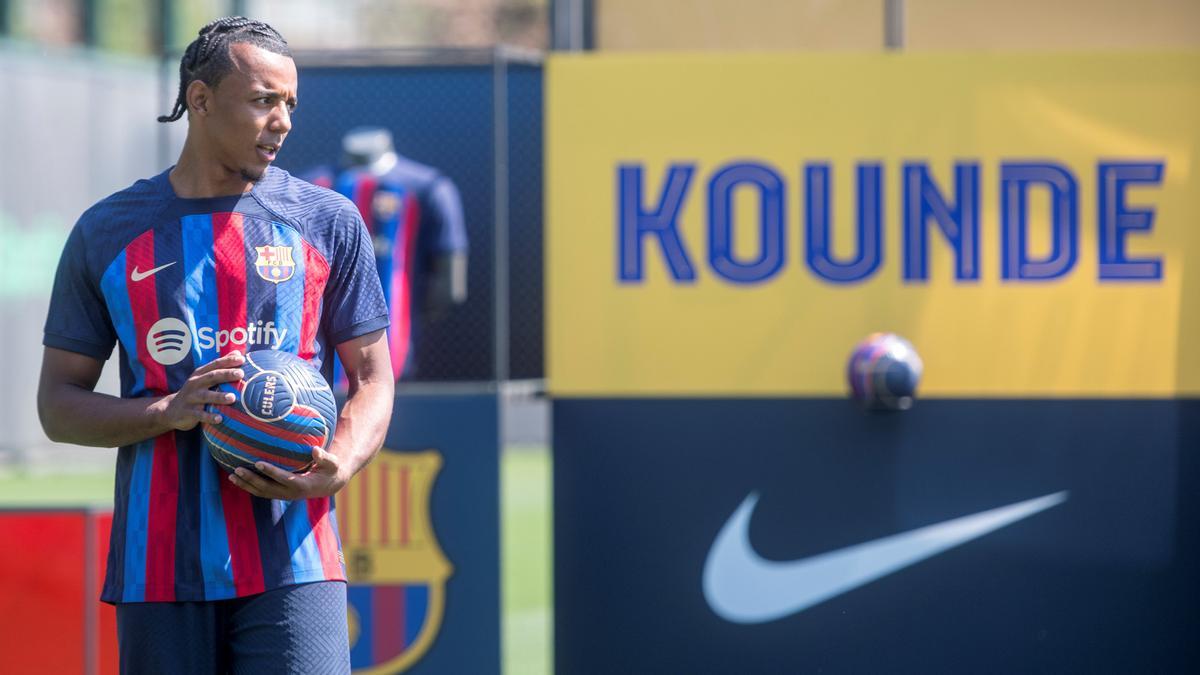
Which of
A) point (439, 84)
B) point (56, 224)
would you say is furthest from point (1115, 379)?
point (56, 224)

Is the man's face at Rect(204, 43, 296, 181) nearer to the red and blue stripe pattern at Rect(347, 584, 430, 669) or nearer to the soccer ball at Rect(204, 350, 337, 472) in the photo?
the soccer ball at Rect(204, 350, 337, 472)

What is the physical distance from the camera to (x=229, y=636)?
124 inches

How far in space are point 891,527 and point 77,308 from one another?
2.57m

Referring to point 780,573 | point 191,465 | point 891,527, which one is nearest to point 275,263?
point 191,465

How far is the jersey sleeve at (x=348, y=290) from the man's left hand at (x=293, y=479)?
32 centimetres

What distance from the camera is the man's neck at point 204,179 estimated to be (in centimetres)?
320

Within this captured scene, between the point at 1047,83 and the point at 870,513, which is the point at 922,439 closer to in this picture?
the point at 870,513

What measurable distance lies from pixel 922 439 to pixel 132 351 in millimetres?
2513

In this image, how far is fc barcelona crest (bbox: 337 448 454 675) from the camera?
5.60 m

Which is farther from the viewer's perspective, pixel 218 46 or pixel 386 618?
pixel 386 618

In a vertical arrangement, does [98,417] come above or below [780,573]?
above

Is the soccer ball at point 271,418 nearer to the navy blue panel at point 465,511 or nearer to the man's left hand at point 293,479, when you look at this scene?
the man's left hand at point 293,479

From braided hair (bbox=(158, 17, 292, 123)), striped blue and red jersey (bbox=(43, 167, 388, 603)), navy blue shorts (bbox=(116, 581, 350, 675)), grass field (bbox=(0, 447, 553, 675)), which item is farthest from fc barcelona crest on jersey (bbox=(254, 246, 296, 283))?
grass field (bbox=(0, 447, 553, 675))

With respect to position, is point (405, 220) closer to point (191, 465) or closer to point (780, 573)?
point (780, 573)
